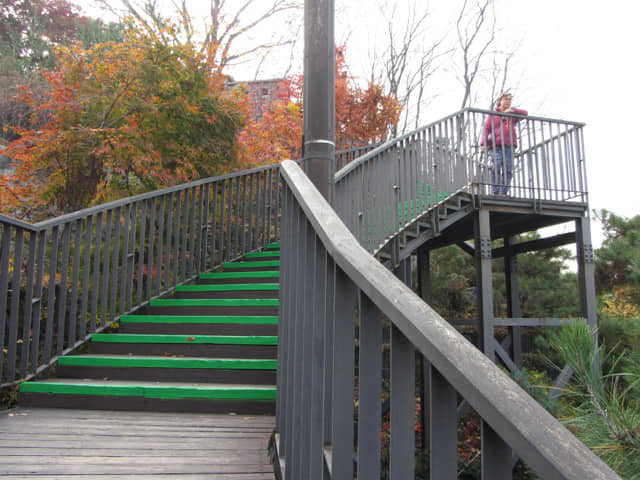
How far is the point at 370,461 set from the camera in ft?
2.80

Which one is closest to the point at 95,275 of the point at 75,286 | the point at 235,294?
the point at 75,286

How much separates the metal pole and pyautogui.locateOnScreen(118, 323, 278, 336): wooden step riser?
5.86 feet

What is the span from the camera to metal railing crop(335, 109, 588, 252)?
5453mm

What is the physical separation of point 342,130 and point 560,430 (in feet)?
44.1

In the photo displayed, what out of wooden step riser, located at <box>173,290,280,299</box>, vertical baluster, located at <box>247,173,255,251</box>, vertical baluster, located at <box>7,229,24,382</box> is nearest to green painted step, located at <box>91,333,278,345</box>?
vertical baluster, located at <box>7,229,24,382</box>

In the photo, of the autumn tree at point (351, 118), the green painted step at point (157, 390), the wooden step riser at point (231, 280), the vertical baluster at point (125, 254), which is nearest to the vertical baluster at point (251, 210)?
the wooden step riser at point (231, 280)

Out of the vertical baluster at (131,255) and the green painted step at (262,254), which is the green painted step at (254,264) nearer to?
the green painted step at (262,254)

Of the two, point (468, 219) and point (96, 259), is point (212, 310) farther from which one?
point (468, 219)

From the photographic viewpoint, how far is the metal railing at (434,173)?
5453 millimetres

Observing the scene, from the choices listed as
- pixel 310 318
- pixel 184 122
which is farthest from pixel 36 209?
pixel 310 318

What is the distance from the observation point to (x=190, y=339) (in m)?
3.77

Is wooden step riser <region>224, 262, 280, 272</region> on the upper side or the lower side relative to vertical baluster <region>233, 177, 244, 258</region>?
lower

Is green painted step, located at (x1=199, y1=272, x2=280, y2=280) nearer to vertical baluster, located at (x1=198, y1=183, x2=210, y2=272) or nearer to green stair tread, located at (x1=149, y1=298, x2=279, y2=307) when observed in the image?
vertical baluster, located at (x1=198, y1=183, x2=210, y2=272)

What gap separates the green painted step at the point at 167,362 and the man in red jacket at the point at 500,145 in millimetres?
5297
